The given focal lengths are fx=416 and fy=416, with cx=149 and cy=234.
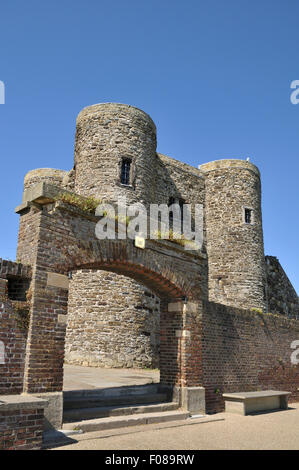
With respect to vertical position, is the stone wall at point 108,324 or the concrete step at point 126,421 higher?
the stone wall at point 108,324

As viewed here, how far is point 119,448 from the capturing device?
6012 millimetres

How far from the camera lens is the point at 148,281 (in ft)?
31.2

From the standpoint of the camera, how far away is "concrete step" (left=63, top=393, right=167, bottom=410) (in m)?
7.53

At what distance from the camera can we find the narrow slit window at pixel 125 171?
1768 centimetres

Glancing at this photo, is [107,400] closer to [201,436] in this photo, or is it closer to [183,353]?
[201,436]

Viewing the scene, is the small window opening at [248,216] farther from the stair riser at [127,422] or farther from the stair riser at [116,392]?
the stair riser at [127,422]

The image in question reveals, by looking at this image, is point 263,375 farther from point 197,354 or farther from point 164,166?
point 164,166

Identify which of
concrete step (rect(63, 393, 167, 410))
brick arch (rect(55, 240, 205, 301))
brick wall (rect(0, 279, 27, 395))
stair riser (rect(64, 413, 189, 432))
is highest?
brick arch (rect(55, 240, 205, 301))

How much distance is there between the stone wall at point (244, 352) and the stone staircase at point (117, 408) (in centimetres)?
163

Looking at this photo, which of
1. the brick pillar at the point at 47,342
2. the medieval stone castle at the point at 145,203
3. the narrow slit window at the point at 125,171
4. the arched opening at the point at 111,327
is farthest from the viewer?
the narrow slit window at the point at 125,171

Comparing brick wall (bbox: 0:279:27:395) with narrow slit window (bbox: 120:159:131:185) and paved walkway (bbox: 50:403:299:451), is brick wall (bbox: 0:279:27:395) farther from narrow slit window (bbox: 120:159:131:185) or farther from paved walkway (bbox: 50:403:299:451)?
narrow slit window (bbox: 120:159:131:185)

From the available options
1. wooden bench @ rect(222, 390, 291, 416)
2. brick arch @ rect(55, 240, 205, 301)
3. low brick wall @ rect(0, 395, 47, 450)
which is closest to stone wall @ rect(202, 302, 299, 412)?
wooden bench @ rect(222, 390, 291, 416)

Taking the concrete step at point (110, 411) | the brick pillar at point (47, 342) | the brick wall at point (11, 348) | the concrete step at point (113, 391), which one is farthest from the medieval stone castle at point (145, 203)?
the brick wall at point (11, 348)

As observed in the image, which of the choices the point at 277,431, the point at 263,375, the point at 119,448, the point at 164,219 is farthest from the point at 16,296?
the point at 164,219
